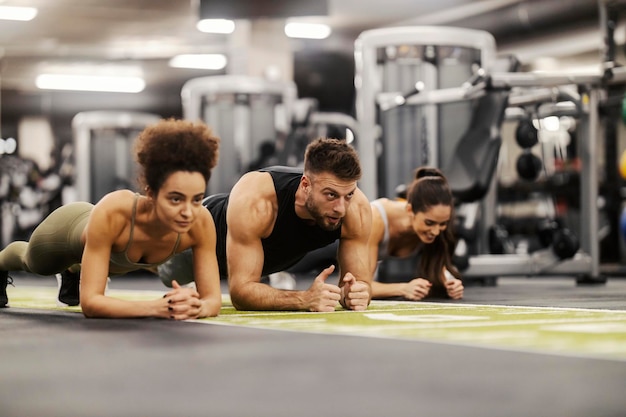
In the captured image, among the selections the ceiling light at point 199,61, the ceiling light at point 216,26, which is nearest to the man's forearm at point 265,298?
the ceiling light at point 216,26

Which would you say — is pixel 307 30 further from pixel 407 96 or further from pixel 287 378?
pixel 287 378

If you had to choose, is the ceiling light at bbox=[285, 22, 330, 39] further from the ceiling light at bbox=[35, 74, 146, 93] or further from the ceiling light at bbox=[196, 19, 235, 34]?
the ceiling light at bbox=[35, 74, 146, 93]

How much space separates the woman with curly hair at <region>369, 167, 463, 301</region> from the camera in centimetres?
407

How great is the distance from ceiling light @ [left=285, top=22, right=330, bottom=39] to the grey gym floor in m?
11.0

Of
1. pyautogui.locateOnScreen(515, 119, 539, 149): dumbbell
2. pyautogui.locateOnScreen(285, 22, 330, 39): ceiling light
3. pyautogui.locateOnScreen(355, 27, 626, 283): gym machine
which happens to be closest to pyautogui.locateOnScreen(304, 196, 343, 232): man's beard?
pyautogui.locateOnScreen(355, 27, 626, 283): gym machine

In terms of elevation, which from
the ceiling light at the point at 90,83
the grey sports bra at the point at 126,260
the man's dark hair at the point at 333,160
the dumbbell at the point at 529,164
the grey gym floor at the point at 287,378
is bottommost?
the grey gym floor at the point at 287,378

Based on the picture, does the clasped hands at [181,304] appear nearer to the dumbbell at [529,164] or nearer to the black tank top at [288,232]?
the black tank top at [288,232]

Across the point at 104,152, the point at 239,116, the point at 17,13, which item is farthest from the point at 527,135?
the point at 17,13

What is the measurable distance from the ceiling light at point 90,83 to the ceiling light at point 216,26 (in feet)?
13.9

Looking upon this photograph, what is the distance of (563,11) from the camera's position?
10039 mm

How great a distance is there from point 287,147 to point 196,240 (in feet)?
17.6

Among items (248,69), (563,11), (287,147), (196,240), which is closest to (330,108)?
(248,69)

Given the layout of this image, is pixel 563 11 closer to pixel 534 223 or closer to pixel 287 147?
pixel 534 223

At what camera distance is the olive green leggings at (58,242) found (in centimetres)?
330
